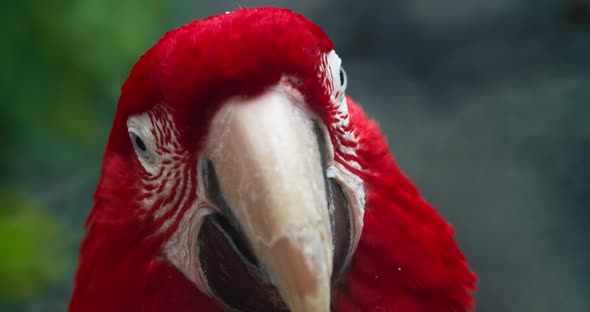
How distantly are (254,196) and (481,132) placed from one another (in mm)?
1729

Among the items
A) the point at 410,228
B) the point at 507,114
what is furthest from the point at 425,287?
the point at 507,114

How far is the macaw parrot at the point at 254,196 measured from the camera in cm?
77

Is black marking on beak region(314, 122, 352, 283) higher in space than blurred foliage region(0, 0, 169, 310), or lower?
lower

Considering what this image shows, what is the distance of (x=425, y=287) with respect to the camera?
3.35 ft

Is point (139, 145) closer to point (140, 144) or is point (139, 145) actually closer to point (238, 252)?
point (140, 144)

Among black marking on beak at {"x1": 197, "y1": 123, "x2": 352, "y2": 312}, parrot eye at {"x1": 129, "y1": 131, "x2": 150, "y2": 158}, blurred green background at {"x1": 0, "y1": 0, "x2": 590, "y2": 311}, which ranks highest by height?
blurred green background at {"x1": 0, "y1": 0, "x2": 590, "y2": 311}

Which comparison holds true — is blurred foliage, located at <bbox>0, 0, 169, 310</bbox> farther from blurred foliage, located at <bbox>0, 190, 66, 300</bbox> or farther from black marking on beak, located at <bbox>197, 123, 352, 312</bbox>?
black marking on beak, located at <bbox>197, 123, 352, 312</bbox>

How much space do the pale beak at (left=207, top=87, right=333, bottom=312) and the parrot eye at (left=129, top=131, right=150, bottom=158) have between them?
6.5 inches

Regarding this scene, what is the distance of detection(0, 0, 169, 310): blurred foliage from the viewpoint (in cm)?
168

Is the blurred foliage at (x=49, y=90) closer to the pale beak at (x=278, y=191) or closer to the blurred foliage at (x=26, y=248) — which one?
the blurred foliage at (x=26, y=248)

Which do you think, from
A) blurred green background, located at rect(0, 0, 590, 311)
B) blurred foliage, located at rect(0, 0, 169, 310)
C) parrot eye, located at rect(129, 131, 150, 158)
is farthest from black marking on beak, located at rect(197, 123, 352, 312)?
blurred green background, located at rect(0, 0, 590, 311)

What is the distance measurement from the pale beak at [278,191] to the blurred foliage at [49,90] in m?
1.01

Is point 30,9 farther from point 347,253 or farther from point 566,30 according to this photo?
point 566,30

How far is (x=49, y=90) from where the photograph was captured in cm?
173
